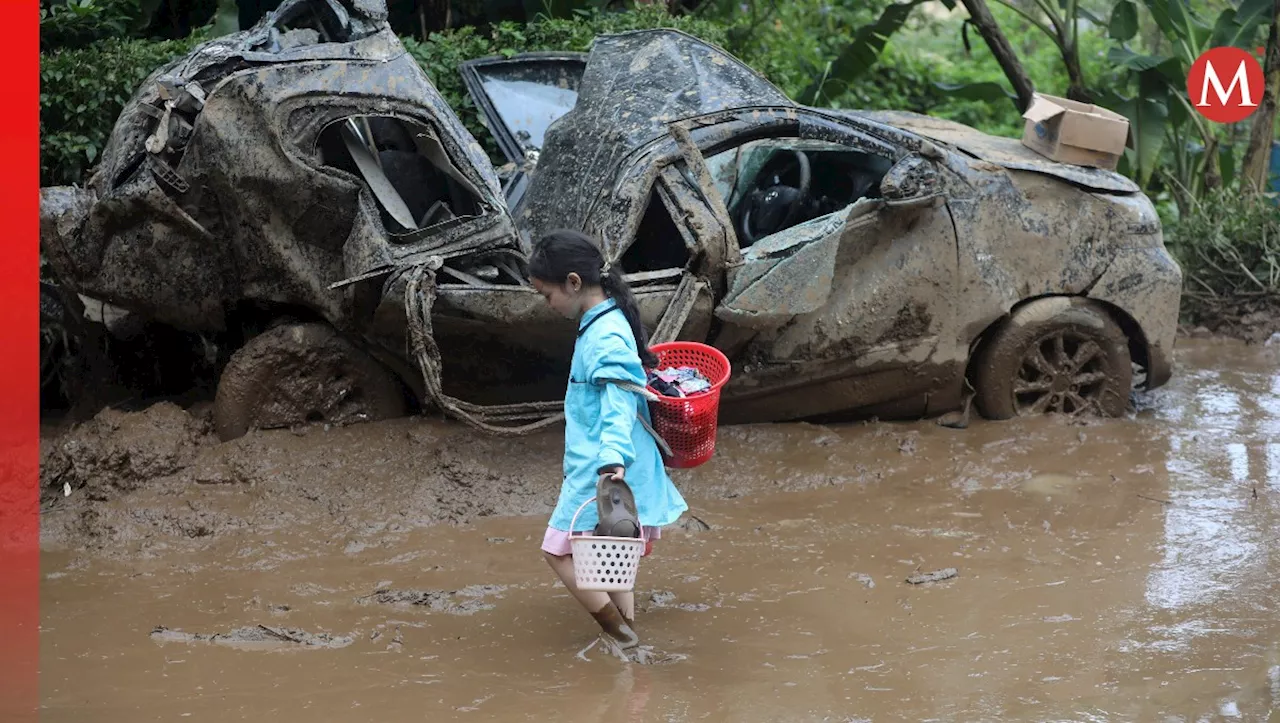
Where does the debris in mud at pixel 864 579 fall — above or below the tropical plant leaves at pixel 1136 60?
below

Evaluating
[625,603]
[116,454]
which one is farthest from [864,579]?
[116,454]

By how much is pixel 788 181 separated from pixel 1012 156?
47.3 inches

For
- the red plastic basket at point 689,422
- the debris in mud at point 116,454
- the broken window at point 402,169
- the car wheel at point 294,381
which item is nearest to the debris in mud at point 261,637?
the red plastic basket at point 689,422

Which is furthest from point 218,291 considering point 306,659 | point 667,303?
point 306,659

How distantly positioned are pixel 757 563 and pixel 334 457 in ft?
7.11

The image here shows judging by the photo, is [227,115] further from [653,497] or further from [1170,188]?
[1170,188]

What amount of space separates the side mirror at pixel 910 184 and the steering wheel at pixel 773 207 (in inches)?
23.1

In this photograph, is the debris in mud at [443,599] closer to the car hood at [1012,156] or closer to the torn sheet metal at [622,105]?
the torn sheet metal at [622,105]

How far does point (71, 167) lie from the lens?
8391mm

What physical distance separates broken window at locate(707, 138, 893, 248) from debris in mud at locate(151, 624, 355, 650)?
10.5ft

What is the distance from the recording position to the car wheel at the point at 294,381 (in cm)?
670

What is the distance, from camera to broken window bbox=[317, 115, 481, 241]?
6.53 m

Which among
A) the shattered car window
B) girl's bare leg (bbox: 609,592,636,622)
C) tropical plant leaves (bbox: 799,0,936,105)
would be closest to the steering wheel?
the shattered car window

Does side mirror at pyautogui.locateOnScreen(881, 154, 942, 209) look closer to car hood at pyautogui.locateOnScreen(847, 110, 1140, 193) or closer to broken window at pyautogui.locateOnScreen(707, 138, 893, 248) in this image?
broken window at pyautogui.locateOnScreen(707, 138, 893, 248)
